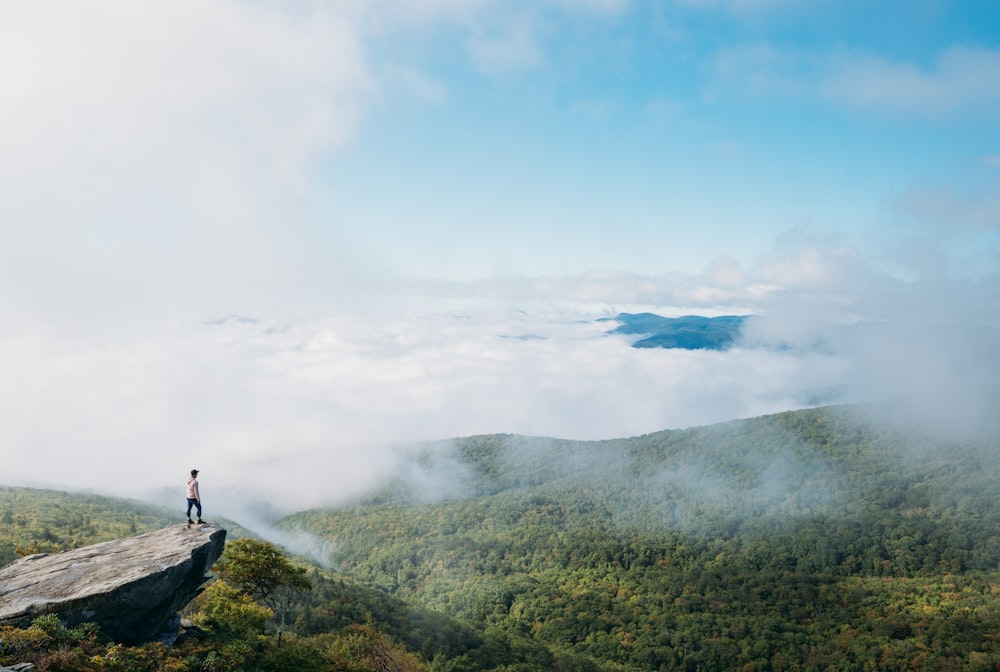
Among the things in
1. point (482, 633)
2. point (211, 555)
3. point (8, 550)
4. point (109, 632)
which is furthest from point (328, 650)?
point (482, 633)

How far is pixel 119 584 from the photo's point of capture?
3272cm

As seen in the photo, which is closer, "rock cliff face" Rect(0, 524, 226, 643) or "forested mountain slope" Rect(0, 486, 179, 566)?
"rock cliff face" Rect(0, 524, 226, 643)

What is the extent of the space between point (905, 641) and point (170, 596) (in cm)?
22469

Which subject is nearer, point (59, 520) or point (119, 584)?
point (119, 584)

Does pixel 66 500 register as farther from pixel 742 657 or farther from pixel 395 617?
pixel 742 657

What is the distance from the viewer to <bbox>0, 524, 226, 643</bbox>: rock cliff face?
1248 inches

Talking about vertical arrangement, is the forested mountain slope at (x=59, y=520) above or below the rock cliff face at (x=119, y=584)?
below

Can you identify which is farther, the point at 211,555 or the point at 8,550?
the point at 8,550

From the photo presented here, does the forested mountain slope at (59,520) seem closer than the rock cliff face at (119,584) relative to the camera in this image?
No

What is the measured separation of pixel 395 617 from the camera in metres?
111

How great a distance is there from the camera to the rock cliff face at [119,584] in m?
31.7

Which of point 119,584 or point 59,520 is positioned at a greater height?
point 119,584

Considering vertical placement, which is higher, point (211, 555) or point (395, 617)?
point (211, 555)

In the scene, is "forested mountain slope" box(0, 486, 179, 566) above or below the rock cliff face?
below
